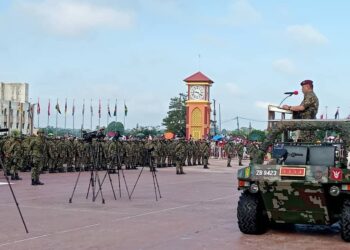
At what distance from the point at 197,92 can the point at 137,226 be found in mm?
38180

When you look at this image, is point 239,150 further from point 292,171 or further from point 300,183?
point 300,183

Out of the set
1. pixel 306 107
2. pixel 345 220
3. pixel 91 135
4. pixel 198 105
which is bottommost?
pixel 345 220

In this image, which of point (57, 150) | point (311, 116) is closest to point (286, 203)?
point (311, 116)

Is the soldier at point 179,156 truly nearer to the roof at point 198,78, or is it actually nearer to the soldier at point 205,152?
the soldier at point 205,152

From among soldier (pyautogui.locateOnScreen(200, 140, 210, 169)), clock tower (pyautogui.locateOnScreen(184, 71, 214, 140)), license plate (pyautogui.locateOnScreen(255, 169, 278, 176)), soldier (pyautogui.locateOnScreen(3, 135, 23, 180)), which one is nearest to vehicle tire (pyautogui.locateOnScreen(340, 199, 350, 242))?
license plate (pyautogui.locateOnScreen(255, 169, 278, 176))

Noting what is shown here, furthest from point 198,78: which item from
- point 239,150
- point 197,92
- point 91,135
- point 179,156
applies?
point 91,135

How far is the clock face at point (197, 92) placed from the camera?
159 ft

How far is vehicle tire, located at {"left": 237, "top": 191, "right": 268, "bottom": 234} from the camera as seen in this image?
10.1 meters

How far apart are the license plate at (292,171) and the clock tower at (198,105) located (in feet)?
126

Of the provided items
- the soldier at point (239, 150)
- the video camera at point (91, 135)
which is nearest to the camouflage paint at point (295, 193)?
the video camera at point (91, 135)

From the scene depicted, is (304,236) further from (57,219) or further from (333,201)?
(57,219)

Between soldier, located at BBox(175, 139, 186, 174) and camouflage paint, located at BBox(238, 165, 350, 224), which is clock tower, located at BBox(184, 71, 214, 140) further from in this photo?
camouflage paint, located at BBox(238, 165, 350, 224)

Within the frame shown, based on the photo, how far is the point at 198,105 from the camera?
4822 centimetres

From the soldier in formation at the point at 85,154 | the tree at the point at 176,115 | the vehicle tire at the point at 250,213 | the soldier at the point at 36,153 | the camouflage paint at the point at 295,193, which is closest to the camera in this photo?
the camouflage paint at the point at 295,193
